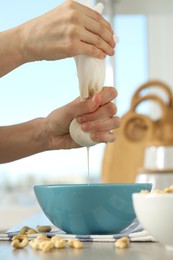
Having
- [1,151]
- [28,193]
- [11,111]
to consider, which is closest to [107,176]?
[28,193]

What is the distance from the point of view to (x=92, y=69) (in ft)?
3.91

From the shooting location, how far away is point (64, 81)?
13.5ft

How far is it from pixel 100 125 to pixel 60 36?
31 centimetres

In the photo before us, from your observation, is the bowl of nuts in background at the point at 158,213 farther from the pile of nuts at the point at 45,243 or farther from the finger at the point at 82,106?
the finger at the point at 82,106

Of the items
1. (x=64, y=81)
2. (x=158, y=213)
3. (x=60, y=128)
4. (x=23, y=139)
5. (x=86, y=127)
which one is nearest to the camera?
(x=158, y=213)

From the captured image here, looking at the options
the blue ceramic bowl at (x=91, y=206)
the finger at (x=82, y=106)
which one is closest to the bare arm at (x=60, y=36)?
the finger at (x=82, y=106)

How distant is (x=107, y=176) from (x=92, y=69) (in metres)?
2.30

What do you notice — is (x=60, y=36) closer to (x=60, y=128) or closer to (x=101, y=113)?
(x=101, y=113)

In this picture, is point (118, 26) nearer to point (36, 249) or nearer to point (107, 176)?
point (107, 176)

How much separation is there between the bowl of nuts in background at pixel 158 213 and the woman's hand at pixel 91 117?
376 mm

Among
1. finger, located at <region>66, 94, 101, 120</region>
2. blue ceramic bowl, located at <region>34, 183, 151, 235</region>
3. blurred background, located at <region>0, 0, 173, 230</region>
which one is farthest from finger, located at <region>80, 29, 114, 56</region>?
blurred background, located at <region>0, 0, 173, 230</region>

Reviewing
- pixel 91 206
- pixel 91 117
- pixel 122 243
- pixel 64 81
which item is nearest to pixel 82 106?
pixel 91 117

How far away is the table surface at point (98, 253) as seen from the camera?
0.91 m

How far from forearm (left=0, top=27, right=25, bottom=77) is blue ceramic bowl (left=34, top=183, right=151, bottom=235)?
0.84ft
